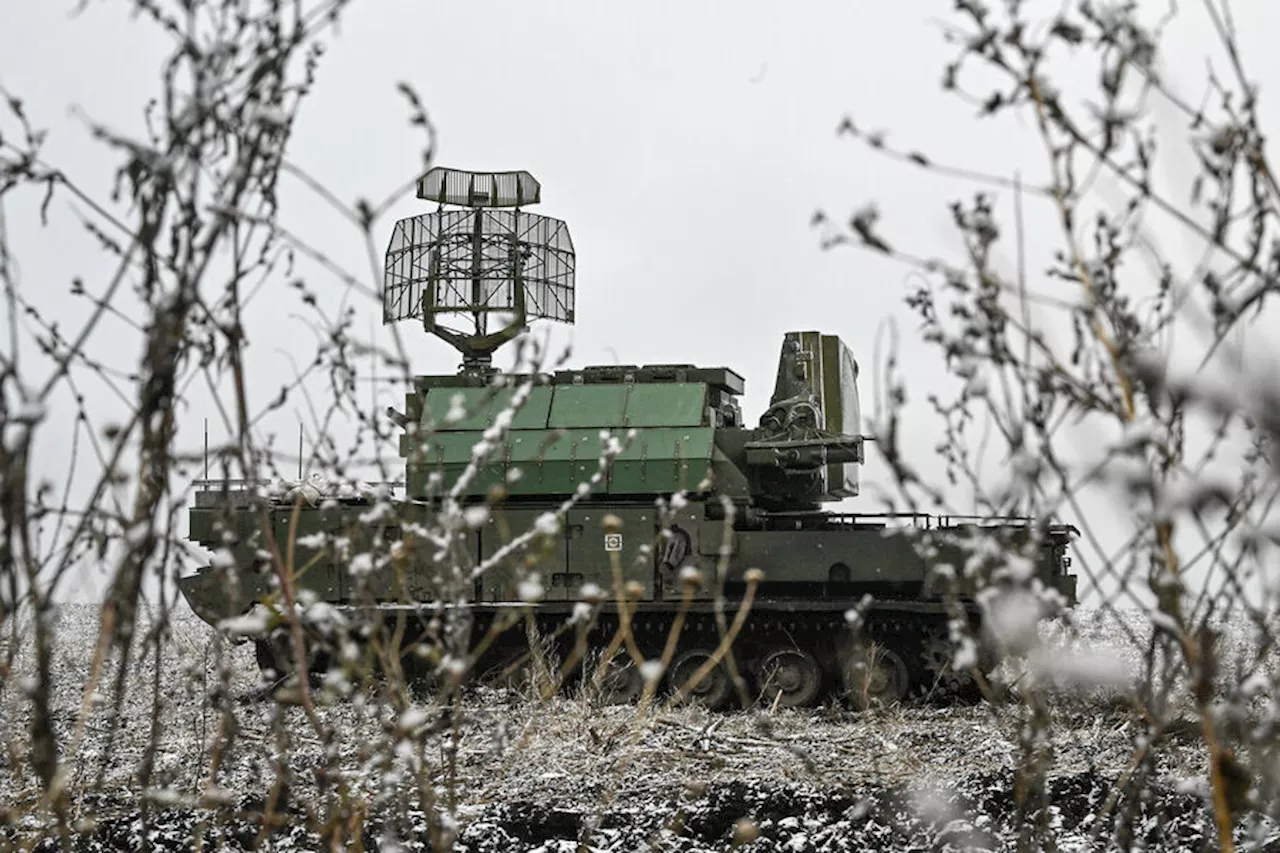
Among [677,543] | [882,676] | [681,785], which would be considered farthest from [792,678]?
[681,785]

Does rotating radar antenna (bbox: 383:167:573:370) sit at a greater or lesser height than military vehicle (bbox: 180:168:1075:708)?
greater

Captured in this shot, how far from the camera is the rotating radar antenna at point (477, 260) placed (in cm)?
1294

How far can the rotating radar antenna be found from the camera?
12938 mm

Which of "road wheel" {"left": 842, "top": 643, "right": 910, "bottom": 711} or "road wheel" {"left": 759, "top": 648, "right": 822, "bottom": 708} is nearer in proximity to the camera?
"road wheel" {"left": 842, "top": 643, "right": 910, "bottom": 711}

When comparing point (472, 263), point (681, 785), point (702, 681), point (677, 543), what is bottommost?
point (681, 785)

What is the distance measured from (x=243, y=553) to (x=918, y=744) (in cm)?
601

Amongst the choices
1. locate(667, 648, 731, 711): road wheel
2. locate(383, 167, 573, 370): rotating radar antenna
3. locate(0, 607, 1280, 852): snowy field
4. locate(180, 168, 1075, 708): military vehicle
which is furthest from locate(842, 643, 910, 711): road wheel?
locate(383, 167, 573, 370): rotating radar antenna

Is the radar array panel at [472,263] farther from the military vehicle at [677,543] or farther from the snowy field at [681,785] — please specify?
the snowy field at [681,785]

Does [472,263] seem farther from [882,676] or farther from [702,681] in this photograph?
[882,676]

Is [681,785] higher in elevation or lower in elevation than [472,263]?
lower

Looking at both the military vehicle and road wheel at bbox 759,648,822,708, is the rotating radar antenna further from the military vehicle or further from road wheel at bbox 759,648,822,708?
road wheel at bbox 759,648,822,708

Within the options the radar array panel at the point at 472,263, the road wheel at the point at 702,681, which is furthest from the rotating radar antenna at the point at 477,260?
the road wheel at the point at 702,681

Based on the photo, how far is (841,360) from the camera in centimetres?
1341

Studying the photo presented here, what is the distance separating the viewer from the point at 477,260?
516 inches
